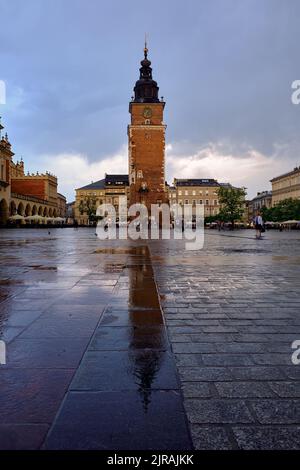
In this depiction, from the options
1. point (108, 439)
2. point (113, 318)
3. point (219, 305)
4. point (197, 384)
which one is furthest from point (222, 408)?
point (219, 305)

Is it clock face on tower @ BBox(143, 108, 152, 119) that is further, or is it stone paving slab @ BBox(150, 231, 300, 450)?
clock face on tower @ BBox(143, 108, 152, 119)

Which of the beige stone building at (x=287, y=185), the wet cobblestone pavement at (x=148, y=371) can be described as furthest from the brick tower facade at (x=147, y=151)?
the wet cobblestone pavement at (x=148, y=371)

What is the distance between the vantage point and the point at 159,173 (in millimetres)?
69625

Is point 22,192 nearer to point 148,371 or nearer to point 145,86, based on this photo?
point 145,86

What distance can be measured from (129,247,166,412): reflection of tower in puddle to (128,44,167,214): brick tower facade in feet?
206

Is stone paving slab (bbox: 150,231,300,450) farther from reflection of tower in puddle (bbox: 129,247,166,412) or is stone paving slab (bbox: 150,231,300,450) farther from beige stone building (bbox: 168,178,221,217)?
beige stone building (bbox: 168,178,221,217)

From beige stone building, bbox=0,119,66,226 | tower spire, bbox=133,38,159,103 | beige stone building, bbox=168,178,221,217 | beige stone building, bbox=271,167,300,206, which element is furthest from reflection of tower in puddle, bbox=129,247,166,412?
beige stone building, bbox=168,178,221,217

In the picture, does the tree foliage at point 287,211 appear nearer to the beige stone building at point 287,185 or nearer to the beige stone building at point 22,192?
the beige stone building at point 287,185

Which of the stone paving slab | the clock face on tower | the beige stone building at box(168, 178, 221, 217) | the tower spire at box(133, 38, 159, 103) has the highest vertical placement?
the tower spire at box(133, 38, 159, 103)

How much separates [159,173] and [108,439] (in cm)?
6869

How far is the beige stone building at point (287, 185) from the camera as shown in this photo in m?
99.2

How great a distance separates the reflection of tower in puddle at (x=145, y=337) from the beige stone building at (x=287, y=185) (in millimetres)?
98307

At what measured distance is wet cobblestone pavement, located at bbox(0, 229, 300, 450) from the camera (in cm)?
198
